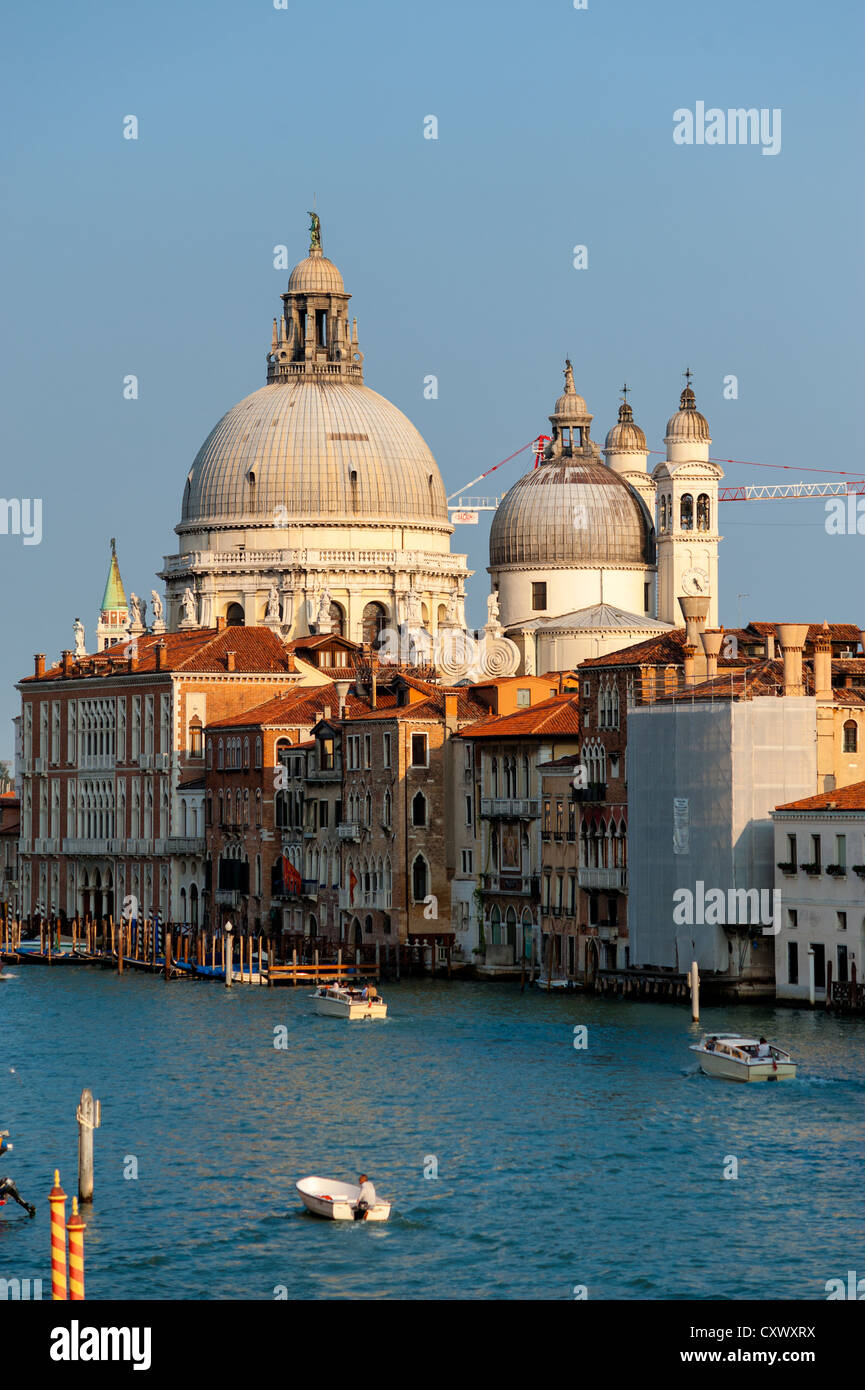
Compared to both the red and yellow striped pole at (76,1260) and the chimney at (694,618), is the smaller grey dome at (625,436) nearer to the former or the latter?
the chimney at (694,618)

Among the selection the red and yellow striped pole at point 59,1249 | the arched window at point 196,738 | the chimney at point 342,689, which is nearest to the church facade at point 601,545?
the arched window at point 196,738

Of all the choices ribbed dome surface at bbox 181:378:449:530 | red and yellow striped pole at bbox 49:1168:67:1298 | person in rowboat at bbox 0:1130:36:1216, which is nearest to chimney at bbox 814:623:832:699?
person in rowboat at bbox 0:1130:36:1216

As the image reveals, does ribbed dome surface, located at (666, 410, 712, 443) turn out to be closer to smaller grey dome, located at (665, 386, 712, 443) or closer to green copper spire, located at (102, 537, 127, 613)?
smaller grey dome, located at (665, 386, 712, 443)

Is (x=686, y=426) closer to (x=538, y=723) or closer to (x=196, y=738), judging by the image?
(x=196, y=738)

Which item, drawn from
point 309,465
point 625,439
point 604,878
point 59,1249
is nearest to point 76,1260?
point 59,1249

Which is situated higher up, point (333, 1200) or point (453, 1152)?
point (453, 1152)
